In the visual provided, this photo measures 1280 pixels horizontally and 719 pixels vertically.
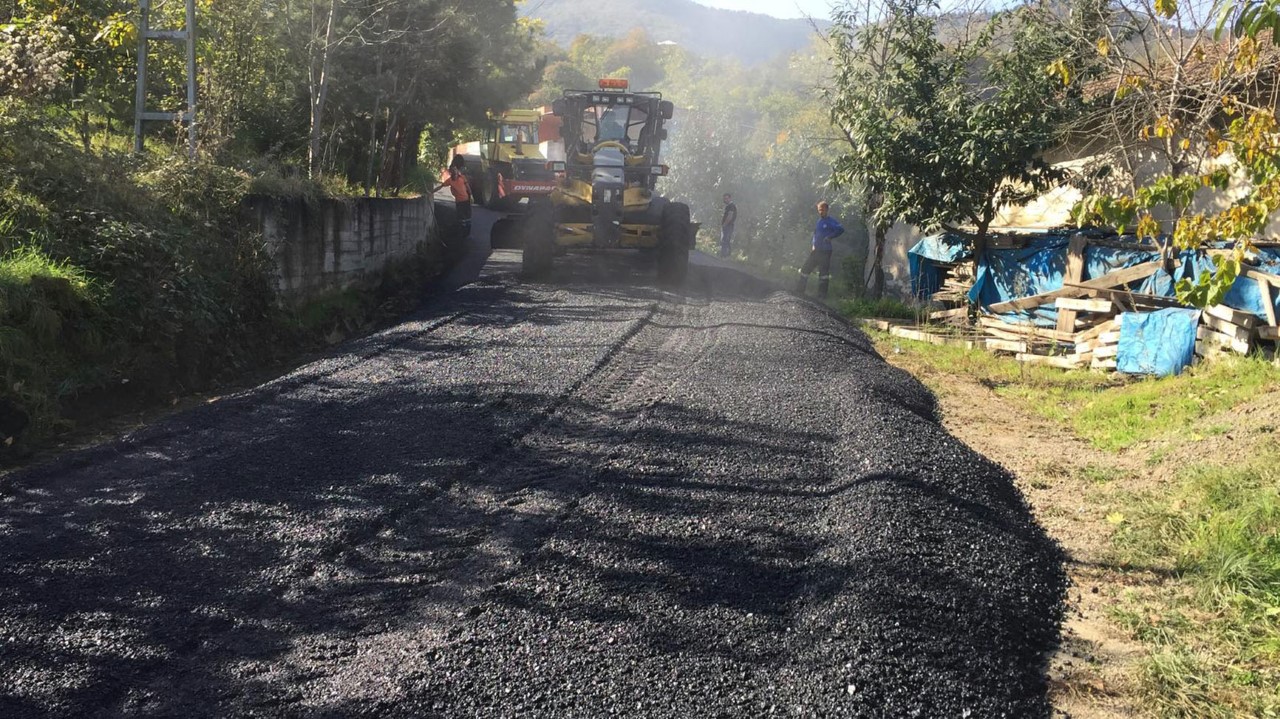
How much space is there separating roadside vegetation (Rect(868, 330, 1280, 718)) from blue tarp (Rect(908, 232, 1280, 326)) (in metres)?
1.02

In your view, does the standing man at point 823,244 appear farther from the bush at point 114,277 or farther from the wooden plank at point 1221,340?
the bush at point 114,277

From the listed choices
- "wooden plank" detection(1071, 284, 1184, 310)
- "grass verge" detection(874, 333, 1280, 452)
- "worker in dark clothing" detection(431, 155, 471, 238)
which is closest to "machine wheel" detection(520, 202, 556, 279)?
"grass verge" detection(874, 333, 1280, 452)

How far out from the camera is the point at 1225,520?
5.50m

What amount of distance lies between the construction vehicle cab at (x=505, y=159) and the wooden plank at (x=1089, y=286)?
12025mm

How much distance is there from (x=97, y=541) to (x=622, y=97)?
470 inches

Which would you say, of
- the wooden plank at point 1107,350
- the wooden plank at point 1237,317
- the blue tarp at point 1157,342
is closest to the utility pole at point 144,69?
the wooden plank at point 1107,350

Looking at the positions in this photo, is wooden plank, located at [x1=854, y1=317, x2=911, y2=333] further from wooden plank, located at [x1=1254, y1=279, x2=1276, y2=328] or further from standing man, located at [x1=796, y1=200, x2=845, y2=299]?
wooden plank, located at [x1=1254, y1=279, x2=1276, y2=328]

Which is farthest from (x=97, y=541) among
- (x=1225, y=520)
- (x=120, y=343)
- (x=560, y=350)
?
(x=1225, y=520)

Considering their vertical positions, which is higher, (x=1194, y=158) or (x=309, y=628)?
(x=1194, y=158)

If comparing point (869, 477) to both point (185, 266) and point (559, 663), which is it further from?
point (185, 266)

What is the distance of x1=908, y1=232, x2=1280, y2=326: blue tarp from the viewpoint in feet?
31.3

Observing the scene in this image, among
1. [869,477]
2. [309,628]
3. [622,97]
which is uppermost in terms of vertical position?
[622,97]

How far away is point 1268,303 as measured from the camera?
912cm

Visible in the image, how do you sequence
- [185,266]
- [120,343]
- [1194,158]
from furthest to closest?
[1194,158]
[185,266]
[120,343]
